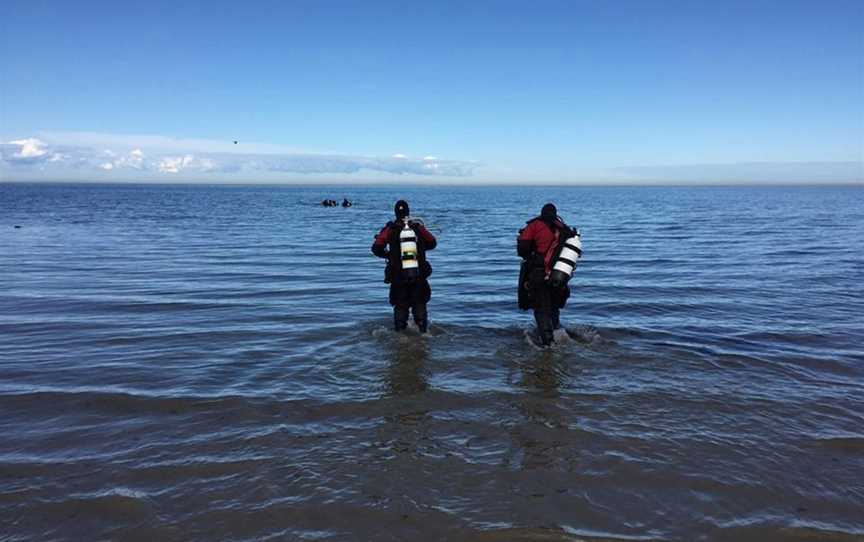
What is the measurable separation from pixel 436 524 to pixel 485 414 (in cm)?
228

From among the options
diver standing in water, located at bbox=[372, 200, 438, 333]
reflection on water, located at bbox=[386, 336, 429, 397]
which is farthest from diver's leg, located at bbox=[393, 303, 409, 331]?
reflection on water, located at bbox=[386, 336, 429, 397]

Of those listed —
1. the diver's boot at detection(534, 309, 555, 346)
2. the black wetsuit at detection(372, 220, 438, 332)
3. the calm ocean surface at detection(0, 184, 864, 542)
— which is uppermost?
the black wetsuit at detection(372, 220, 438, 332)

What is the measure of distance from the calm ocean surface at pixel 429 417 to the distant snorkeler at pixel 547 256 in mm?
716

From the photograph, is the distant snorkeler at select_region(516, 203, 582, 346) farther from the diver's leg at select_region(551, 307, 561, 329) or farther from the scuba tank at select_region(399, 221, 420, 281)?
the scuba tank at select_region(399, 221, 420, 281)

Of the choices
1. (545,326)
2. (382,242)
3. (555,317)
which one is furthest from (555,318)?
(382,242)

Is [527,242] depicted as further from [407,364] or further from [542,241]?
[407,364]

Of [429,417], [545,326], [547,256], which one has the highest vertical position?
[547,256]

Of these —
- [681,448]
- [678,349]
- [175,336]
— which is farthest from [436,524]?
[175,336]

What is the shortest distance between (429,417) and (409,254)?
3.76 meters

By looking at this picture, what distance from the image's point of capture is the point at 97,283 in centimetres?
1565

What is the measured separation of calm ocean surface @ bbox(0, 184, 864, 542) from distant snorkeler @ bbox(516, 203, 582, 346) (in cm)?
72

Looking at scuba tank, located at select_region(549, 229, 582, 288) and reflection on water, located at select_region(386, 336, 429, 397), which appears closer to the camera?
reflection on water, located at select_region(386, 336, 429, 397)

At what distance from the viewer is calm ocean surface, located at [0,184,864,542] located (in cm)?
462

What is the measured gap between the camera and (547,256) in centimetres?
955
